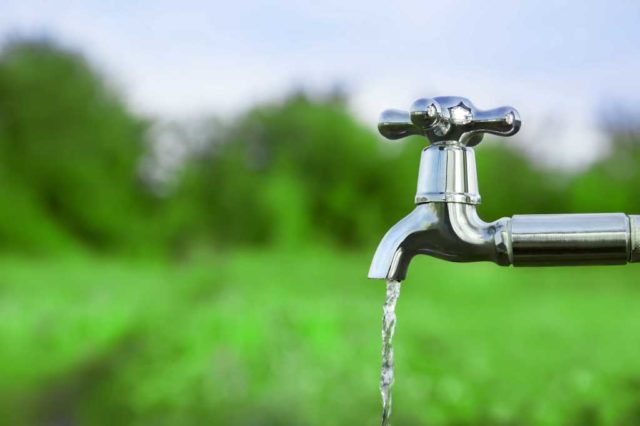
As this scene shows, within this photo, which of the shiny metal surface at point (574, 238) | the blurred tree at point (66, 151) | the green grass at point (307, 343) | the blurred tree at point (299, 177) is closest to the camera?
the shiny metal surface at point (574, 238)

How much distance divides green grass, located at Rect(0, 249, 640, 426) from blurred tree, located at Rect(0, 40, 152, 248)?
227 mm

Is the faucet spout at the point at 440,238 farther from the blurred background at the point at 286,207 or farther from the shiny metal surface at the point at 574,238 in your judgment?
the blurred background at the point at 286,207

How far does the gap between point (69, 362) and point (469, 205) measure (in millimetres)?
3097

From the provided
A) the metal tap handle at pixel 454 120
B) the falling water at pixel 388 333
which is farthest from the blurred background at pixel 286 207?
the metal tap handle at pixel 454 120

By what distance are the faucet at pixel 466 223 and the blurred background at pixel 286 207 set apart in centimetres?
239

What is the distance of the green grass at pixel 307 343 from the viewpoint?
2938 mm

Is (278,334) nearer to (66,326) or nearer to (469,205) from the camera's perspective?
(66,326)

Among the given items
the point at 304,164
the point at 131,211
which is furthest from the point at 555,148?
the point at 131,211

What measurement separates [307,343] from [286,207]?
0.74 metres

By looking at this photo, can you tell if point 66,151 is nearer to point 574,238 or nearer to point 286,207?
point 286,207

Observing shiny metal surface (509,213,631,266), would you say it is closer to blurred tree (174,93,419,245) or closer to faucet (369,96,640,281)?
faucet (369,96,640,281)

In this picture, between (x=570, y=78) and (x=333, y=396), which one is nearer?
(x=333, y=396)

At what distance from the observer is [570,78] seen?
318cm

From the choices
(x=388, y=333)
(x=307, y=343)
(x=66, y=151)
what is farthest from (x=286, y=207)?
(x=388, y=333)
